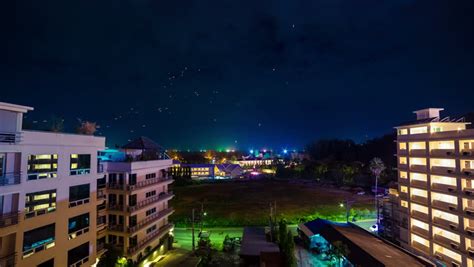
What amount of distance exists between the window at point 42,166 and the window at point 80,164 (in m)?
1.30

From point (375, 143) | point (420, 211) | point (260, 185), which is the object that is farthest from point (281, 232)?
point (375, 143)

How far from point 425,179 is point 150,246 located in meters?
27.8

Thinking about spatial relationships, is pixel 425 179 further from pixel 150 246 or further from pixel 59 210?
pixel 59 210

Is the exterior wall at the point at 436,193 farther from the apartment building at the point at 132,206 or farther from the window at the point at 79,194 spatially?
the window at the point at 79,194

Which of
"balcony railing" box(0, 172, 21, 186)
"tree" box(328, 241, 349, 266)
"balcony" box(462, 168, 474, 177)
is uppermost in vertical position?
"balcony railing" box(0, 172, 21, 186)

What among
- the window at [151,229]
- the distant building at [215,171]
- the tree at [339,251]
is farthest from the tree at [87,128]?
the distant building at [215,171]

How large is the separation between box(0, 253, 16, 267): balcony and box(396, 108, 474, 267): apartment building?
30.3 m

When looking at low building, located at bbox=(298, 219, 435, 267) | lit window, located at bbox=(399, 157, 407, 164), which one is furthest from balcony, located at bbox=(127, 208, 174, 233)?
lit window, located at bbox=(399, 157, 407, 164)

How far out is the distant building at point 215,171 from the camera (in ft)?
331

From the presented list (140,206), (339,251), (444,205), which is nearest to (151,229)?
(140,206)

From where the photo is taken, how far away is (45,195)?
14.7 meters

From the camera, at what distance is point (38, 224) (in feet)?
46.4

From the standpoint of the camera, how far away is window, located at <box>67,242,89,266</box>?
16.1 m

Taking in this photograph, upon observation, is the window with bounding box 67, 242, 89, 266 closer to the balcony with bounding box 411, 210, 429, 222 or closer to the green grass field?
the green grass field
